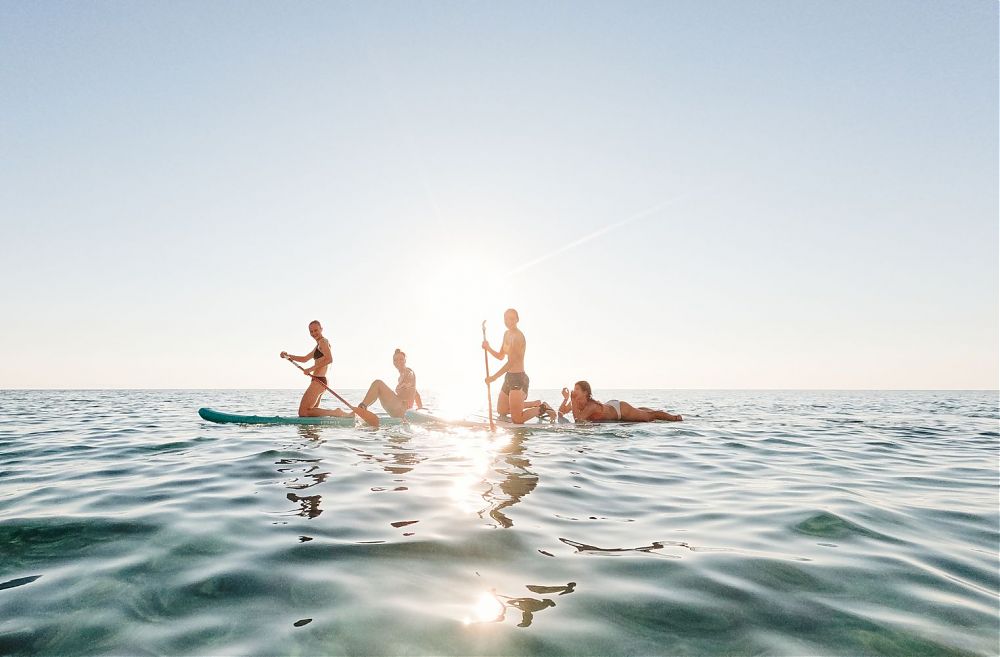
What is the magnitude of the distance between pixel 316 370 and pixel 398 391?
7.39 feet

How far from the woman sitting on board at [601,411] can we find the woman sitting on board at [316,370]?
20.6 feet

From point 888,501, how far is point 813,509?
1409mm

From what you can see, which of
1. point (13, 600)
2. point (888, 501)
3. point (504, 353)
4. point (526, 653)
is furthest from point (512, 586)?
point (504, 353)

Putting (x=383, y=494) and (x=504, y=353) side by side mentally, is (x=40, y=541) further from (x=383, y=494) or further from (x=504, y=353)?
(x=504, y=353)

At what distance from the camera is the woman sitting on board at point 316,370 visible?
13.5m

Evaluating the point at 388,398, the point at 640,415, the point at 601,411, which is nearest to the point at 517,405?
the point at 601,411

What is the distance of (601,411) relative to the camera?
15.1m

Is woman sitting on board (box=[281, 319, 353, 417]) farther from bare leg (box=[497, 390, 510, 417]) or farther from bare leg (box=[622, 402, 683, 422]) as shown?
bare leg (box=[622, 402, 683, 422])

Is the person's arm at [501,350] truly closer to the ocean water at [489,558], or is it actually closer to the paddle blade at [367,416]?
the paddle blade at [367,416]

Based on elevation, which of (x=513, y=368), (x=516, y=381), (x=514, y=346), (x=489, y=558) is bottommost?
(x=489, y=558)

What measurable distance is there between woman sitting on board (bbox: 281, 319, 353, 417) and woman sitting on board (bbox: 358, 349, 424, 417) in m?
0.95

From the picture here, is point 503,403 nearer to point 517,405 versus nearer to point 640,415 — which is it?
point 517,405

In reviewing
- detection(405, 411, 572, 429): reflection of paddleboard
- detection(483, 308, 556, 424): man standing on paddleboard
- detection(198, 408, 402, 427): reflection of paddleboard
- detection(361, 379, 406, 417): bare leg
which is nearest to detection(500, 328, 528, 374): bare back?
detection(483, 308, 556, 424): man standing on paddleboard

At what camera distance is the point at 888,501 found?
5957 mm
